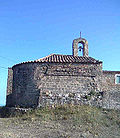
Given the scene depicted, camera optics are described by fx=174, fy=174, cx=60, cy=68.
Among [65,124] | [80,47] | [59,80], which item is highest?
[80,47]

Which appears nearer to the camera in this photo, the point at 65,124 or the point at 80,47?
the point at 65,124

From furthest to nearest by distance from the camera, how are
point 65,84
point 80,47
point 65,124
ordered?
point 80,47, point 65,84, point 65,124

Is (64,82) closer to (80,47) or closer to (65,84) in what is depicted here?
(65,84)

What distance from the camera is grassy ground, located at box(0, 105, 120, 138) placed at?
7020 millimetres

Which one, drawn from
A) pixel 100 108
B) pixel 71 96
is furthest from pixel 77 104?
pixel 100 108

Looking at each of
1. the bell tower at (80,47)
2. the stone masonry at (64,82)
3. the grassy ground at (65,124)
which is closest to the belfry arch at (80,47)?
the bell tower at (80,47)

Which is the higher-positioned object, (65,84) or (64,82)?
(64,82)

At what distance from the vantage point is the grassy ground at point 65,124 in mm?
7020

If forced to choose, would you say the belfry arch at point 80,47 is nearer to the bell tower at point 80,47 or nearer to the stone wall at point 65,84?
the bell tower at point 80,47

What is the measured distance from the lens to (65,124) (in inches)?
330

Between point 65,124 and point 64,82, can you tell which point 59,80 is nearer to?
point 64,82

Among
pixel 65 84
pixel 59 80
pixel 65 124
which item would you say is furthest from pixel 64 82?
pixel 65 124

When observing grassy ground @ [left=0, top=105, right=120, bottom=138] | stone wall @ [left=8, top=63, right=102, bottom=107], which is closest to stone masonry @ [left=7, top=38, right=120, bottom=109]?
stone wall @ [left=8, top=63, right=102, bottom=107]

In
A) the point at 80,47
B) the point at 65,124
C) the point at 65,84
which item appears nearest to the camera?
the point at 65,124
